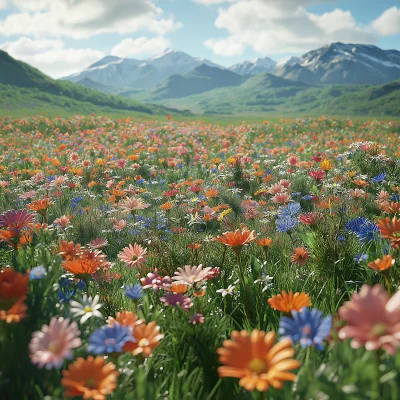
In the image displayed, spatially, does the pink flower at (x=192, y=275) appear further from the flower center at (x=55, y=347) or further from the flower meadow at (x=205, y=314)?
the flower center at (x=55, y=347)

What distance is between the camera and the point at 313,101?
14838 centimetres

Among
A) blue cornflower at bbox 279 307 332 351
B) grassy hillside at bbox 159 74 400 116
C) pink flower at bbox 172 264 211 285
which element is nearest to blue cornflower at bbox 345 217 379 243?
pink flower at bbox 172 264 211 285

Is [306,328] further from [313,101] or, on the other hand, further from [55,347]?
[313,101]

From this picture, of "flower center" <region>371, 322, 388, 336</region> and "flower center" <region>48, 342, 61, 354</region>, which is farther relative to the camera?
"flower center" <region>48, 342, 61, 354</region>

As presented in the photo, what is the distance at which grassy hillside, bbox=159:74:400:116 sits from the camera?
3620 inches

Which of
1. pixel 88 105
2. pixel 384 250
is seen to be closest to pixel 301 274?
pixel 384 250

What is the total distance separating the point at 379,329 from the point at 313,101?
160367 mm

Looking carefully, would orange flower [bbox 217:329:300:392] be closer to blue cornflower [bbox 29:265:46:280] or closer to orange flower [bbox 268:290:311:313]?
orange flower [bbox 268:290:311:313]

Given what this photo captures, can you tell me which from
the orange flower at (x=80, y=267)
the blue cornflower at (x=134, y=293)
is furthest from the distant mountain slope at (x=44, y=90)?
the blue cornflower at (x=134, y=293)

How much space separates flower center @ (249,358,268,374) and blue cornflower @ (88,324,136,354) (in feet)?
1.37

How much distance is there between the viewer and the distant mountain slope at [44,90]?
115 ft

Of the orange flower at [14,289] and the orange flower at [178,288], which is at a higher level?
the orange flower at [14,289]

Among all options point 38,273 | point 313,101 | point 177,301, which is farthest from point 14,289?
point 313,101

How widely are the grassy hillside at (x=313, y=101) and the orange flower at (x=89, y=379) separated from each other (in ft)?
298
